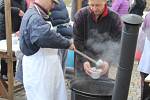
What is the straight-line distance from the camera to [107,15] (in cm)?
482

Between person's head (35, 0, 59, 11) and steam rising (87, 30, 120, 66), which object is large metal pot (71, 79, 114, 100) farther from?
person's head (35, 0, 59, 11)

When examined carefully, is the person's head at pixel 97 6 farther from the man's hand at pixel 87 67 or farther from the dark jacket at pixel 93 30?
the man's hand at pixel 87 67

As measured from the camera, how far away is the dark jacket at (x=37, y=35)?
4.39 m

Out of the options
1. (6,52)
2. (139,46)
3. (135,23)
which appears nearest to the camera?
(135,23)

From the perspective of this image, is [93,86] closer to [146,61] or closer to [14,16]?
[146,61]

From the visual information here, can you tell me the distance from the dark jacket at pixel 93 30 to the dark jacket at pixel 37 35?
0.46m

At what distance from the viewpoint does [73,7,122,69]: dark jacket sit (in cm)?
484

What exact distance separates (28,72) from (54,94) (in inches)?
17.2


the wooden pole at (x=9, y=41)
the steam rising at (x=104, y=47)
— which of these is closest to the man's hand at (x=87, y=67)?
the steam rising at (x=104, y=47)

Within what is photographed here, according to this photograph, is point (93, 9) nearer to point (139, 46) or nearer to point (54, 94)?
point (54, 94)

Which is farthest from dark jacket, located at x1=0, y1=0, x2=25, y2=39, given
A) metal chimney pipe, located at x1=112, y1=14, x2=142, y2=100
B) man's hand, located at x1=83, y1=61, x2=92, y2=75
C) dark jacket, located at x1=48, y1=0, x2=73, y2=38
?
metal chimney pipe, located at x1=112, y1=14, x2=142, y2=100

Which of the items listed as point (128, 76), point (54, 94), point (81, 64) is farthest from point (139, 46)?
point (128, 76)

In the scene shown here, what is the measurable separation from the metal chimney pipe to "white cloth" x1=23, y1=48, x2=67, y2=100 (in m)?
1.27

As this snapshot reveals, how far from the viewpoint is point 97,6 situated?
4.72 m
